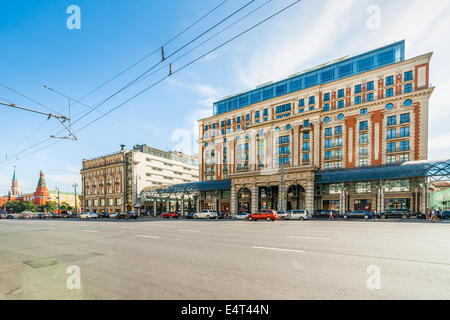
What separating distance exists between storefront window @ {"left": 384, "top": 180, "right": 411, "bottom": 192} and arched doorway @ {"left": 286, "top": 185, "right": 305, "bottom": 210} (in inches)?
525

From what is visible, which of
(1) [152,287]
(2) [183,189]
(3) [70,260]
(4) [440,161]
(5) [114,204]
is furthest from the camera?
(5) [114,204]

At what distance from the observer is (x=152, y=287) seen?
4.55m

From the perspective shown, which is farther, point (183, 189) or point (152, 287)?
point (183, 189)

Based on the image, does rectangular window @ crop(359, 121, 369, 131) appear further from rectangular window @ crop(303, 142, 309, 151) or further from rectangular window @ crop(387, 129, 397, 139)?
rectangular window @ crop(303, 142, 309, 151)

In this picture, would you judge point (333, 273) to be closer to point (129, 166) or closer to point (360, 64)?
point (360, 64)

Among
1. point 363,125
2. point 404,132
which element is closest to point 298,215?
point 363,125

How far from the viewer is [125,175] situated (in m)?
64.6

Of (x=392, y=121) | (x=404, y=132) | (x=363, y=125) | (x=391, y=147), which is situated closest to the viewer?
(x=404, y=132)

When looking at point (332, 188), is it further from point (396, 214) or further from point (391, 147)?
point (391, 147)

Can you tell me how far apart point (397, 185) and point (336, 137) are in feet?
41.2

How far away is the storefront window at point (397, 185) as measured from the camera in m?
35.0

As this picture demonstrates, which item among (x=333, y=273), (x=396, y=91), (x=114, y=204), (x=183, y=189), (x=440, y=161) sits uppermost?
(x=396, y=91)
